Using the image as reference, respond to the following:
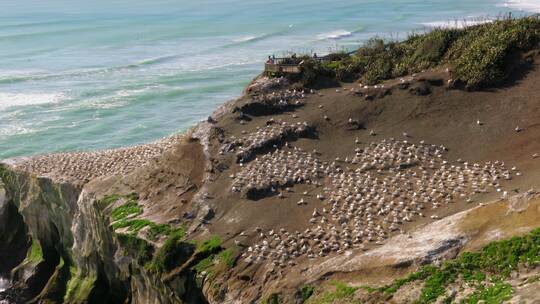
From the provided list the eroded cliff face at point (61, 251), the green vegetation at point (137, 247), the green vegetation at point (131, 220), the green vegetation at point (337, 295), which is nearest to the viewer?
the green vegetation at point (337, 295)

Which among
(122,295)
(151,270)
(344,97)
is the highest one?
(344,97)

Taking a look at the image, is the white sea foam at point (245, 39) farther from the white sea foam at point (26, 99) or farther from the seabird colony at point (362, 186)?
the seabird colony at point (362, 186)

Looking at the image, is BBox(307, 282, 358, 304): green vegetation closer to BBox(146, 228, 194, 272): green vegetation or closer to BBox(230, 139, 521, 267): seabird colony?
BBox(230, 139, 521, 267): seabird colony

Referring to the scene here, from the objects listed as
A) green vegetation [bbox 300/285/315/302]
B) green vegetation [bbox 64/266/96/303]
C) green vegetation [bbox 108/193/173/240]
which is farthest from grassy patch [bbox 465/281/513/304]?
green vegetation [bbox 64/266/96/303]

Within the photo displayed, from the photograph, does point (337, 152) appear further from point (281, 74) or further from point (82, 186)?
point (82, 186)

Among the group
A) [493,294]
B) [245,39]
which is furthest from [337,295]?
[245,39]

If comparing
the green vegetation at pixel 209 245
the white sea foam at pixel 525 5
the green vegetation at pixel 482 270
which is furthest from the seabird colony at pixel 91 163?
the white sea foam at pixel 525 5

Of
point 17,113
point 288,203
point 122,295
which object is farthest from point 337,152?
point 17,113
